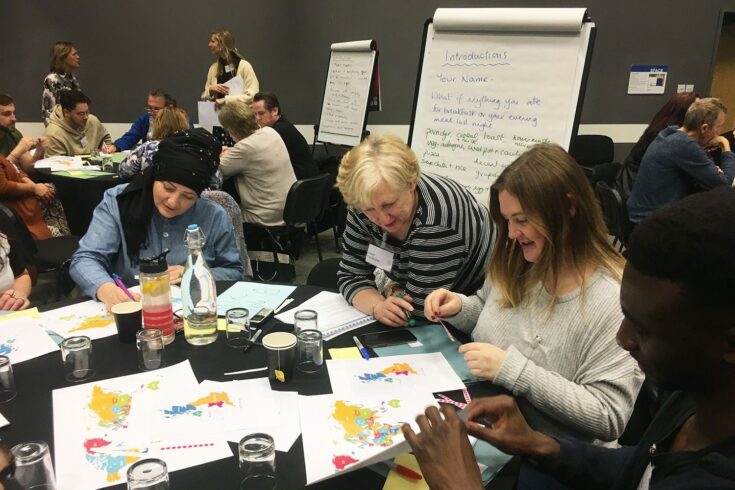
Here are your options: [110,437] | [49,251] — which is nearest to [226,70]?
[49,251]

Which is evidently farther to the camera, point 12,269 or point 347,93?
point 347,93

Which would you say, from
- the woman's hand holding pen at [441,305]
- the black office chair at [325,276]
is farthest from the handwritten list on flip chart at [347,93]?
the woman's hand holding pen at [441,305]

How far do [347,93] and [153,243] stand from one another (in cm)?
365

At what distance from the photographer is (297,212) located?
3885 millimetres

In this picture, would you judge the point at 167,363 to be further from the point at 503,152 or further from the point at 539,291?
the point at 503,152

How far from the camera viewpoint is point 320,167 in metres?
5.38

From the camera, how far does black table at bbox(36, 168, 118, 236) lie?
3783mm

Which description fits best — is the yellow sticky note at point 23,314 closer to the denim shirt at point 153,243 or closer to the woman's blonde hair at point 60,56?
the denim shirt at point 153,243

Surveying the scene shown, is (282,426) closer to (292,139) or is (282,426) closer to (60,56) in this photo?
(292,139)

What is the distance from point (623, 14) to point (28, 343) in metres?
6.93

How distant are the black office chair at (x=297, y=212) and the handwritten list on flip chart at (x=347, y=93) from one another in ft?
4.24

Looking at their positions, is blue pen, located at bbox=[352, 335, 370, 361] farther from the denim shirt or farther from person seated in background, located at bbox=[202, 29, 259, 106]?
person seated in background, located at bbox=[202, 29, 259, 106]

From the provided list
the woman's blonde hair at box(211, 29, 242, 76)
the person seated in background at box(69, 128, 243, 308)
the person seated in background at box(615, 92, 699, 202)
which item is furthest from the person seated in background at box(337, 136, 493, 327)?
the woman's blonde hair at box(211, 29, 242, 76)

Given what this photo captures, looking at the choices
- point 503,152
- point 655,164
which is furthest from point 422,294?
point 655,164
